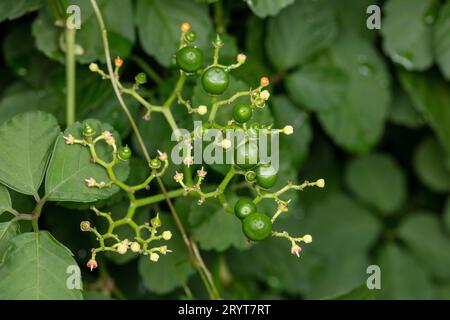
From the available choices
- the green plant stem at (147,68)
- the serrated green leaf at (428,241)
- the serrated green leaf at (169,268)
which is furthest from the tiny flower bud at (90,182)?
the serrated green leaf at (428,241)

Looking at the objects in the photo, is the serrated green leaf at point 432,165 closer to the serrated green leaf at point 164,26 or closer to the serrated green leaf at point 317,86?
the serrated green leaf at point 317,86

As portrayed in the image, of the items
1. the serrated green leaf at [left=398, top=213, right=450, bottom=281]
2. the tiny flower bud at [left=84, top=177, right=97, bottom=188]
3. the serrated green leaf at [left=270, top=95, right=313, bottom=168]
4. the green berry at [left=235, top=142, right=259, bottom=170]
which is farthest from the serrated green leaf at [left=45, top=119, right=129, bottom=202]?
the serrated green leaf at [left=398, top=213, right=450, bottom=281]

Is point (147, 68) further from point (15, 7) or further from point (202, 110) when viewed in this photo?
point (202, 110)

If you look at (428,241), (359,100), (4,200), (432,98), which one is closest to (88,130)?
(4,200)

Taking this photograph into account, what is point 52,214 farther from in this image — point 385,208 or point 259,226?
point 385,208

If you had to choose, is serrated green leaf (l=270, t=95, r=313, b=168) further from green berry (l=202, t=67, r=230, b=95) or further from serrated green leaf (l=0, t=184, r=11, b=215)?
serrated green leaf (l=0, t=184, r=11, b=215)
